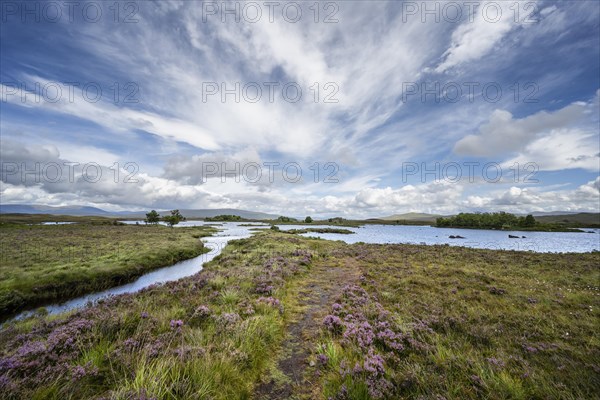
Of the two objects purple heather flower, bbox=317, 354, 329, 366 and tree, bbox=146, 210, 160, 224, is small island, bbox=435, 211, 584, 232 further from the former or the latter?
tree, bbox=146, 210, 160, 224

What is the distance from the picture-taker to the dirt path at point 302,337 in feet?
17.8

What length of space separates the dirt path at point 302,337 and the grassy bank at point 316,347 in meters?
0.04

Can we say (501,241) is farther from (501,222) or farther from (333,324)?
(501,222)

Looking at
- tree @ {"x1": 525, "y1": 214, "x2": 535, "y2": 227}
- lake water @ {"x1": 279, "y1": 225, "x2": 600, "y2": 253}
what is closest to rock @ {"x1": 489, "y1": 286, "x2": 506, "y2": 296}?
lake water @ {"x1": 279, "y1": 225, "x2": 600, "y2": 253}

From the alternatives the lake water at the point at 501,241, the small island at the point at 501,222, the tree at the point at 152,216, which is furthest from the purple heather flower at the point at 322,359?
the small island at the point at 501,222

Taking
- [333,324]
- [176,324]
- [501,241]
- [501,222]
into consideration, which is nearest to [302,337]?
[333,324]

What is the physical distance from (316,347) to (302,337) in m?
1.07

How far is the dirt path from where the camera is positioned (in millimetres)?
5418

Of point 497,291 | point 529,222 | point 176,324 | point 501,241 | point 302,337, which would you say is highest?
point 176,324

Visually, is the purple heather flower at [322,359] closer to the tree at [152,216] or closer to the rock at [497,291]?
the rock at [497,291]

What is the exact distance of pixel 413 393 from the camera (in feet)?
16.2

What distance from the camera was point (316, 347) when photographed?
704 centimetres

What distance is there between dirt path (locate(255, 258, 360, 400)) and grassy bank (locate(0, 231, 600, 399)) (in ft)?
0.14

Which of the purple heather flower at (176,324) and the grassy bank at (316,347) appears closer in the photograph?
the grassy bank at (316,347)
